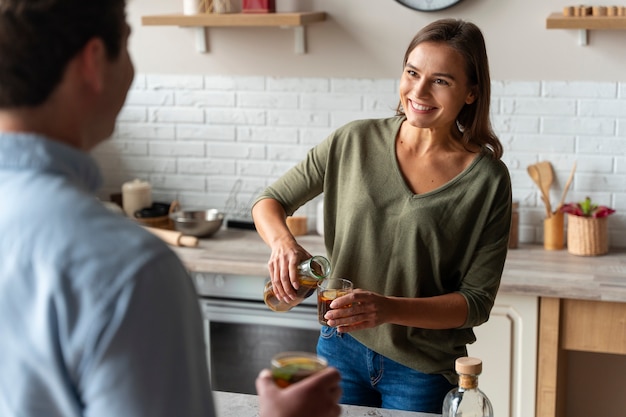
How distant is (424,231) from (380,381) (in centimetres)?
40

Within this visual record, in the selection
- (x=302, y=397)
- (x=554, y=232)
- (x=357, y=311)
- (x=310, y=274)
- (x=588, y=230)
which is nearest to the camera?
(x=302, y=397)

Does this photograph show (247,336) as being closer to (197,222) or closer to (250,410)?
(197,222)

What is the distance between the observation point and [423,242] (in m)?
2.26

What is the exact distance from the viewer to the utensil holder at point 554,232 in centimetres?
377

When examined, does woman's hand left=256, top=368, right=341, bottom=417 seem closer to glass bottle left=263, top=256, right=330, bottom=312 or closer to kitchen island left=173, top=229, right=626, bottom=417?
glass bottle left=263, top=256, right=330, bottom=312

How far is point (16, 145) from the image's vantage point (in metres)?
1.02

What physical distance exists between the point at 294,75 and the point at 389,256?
1.95 m

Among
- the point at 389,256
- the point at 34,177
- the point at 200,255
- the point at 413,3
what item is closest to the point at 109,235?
the point at 34,177

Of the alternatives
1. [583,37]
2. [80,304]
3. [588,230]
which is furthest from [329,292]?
[583,37]

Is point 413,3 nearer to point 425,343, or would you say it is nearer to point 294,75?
point 294,75

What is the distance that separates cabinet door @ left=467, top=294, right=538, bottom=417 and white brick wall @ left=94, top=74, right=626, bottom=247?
0.62 m

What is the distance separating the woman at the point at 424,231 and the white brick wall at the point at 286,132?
61.7 inches

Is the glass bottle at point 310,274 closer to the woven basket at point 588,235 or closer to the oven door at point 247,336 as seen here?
the oven door at point 247,336

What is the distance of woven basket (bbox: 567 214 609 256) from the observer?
12.0 ft
